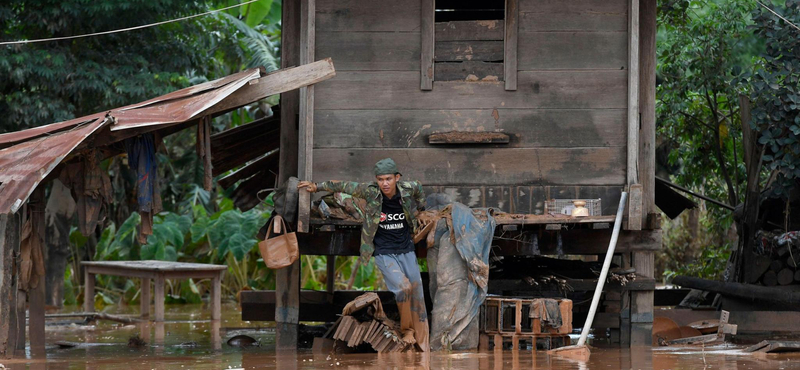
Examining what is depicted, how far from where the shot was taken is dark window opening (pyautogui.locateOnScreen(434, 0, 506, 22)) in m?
10.8

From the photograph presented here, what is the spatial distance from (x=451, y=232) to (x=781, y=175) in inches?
191

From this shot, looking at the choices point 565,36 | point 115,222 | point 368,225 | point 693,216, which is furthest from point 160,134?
point 693,216

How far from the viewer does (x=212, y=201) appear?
2159 centimetres

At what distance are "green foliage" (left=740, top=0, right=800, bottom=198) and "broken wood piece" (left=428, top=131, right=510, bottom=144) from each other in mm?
3620

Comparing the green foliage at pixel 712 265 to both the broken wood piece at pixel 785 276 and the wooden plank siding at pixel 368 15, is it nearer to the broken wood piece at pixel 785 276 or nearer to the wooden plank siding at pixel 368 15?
the broken wood piece at pixel 785 276

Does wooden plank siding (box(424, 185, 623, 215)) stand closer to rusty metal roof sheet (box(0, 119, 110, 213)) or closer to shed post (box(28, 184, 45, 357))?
rusty metal roof sheet (box(0, 119, 110, 213))

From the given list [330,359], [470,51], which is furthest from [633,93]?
[330,359]

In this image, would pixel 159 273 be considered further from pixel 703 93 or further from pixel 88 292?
pixel 703 93

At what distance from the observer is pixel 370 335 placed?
9.16 m

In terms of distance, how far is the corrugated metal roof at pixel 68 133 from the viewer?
8.16m

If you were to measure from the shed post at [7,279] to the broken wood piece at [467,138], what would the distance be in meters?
4.01

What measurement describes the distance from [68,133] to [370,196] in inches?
108

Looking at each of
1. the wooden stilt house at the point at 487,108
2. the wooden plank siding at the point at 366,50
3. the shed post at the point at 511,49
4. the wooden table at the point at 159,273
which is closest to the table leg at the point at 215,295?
the wooden table at the point at 159,273

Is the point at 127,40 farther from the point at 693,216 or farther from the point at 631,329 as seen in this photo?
the point at 693,216
